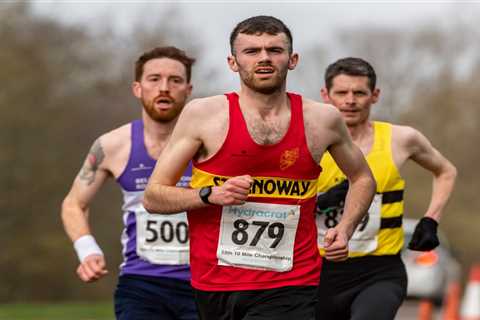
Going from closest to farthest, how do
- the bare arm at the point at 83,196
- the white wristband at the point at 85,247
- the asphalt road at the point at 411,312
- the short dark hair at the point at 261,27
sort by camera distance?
the short dark hair at the point at 261,27 < the white wristband at the point at 85,247 < the bare arm at the point at 83,196 < the asphalt road at the point at 411,312

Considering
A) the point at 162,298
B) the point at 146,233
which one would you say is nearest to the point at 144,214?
the point at 146,233

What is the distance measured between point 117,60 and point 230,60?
27108mm

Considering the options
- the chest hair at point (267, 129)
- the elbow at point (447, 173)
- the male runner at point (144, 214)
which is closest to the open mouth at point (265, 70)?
the chest hair at point (267, 129)

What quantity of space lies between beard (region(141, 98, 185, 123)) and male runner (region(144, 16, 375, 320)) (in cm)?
168

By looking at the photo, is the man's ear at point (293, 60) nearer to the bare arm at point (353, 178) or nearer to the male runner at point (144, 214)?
the bare arm at point (353, 178)

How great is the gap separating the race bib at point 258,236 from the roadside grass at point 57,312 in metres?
13.0

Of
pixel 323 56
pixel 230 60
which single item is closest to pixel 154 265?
pixel 230 60

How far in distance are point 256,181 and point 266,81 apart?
50 centimetres

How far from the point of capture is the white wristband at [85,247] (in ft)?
23.3

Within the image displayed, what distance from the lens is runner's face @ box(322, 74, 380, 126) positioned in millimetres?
7605

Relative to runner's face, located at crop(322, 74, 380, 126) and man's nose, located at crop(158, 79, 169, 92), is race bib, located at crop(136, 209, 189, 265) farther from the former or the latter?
runner's face, located at crop(322, 74, 380, 126)

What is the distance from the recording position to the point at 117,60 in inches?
1284

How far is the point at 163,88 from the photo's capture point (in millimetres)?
7504

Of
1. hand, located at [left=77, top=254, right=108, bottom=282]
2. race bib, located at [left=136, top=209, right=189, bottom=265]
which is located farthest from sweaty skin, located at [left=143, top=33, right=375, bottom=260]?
race bib, located at [left=136, top=209, right=189, bottom=265]
